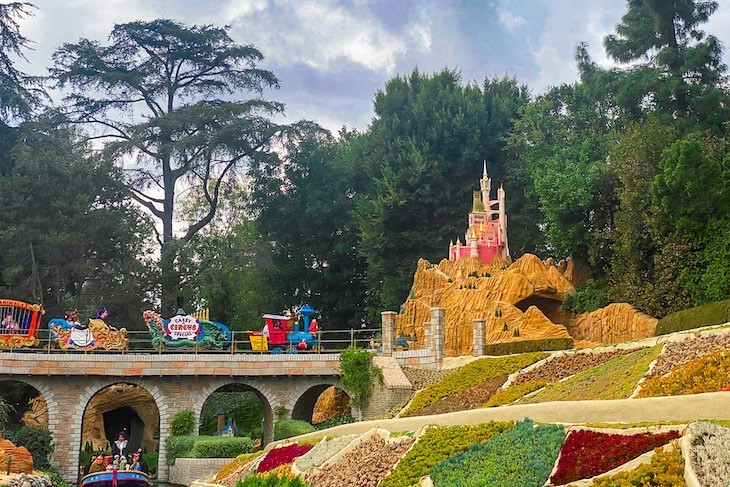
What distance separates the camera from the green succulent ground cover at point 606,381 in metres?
18.7

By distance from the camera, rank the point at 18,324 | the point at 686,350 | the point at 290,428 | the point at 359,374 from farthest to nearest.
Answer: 1. the point at 18,324
2. the point at 359,374
3. the point at 290,428
4. the point at 686,350

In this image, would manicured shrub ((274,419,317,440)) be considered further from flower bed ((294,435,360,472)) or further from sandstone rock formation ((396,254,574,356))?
flower bed ((294,435,360,472))

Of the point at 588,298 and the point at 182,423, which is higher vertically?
the point at 588,298

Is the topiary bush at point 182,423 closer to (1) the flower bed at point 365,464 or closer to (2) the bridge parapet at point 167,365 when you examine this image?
(2) the bridge parapet at point 167,365

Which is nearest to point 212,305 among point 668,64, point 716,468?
point 668,64

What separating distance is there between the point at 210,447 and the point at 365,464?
1556 cm

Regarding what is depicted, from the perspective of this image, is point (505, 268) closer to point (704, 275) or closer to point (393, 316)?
point (393, 316)

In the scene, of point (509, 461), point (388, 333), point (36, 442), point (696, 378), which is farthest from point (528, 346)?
point (36, 442)

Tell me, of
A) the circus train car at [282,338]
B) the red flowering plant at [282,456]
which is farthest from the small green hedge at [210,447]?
the red flowering plant at [282,456]

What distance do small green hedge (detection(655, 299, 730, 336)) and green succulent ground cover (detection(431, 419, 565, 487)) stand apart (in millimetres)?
12175

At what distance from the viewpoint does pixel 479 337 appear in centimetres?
3156

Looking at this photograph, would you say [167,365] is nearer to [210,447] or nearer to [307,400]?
[210,447]

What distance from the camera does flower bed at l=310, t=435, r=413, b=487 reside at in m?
15.5

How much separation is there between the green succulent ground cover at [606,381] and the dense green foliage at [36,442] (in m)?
19.1
